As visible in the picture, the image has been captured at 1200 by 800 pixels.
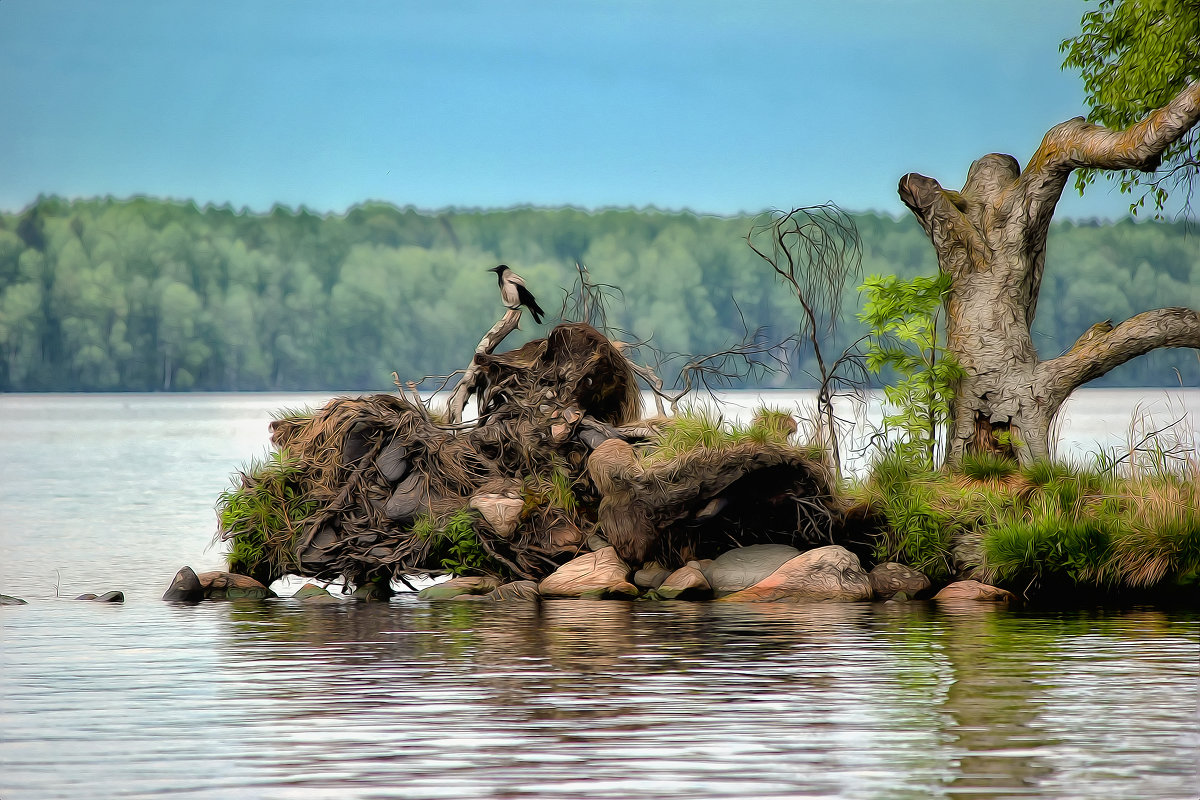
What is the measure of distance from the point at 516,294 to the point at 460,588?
4006 millimetres

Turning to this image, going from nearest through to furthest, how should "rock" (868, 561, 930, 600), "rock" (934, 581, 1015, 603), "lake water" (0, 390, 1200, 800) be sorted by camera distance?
"lake water" (0, 390, 1200, 800), "rock" (934, 581, 1015, 603), "rock" (868, 561, 930, 600)

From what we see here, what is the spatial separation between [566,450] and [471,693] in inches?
313

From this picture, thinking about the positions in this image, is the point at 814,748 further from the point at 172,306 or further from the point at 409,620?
the point at 172,306

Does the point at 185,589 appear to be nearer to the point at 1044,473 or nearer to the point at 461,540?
the point at 461,540

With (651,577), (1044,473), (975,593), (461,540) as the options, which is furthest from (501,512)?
(1044,473)

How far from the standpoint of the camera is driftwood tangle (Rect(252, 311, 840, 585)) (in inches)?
639

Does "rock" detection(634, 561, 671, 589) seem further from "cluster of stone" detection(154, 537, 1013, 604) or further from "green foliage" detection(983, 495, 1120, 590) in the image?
"green foliage" detection(983, 495, 1120, 590)

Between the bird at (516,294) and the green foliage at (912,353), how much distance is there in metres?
4.28

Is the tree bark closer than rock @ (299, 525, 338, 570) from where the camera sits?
No

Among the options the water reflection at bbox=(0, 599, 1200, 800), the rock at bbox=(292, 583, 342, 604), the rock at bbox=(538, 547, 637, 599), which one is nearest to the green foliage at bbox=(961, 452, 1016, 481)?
the water reflection at bbox=(0, 599, 1200, 800)

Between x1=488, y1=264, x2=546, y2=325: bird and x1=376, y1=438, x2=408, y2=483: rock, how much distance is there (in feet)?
7.70

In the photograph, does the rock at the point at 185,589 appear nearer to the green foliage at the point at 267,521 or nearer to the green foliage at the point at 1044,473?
the green foliage at the point at 267,521

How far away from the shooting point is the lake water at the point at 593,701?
757cm

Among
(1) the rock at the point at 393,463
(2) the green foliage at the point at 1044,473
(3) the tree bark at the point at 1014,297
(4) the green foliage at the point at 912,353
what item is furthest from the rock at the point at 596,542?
(2) the green foliage at the point at 1044,473
